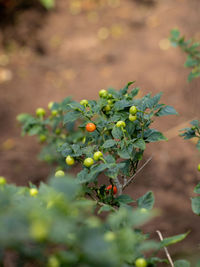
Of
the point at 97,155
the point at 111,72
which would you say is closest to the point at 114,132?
the point at 97,155

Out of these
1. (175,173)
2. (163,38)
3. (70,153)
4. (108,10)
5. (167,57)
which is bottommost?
(70,153)

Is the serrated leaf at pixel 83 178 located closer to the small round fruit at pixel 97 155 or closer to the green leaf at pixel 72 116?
the small round fruit at pixel 97 155

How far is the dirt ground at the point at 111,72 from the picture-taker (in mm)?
2289

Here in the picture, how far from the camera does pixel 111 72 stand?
141 inches

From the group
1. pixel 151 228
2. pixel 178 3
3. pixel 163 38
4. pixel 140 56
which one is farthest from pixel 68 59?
pixel 151 228

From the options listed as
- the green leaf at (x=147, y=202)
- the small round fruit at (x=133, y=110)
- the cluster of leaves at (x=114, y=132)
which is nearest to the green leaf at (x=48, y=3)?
the cluster of leaves at (x=114, y=132)

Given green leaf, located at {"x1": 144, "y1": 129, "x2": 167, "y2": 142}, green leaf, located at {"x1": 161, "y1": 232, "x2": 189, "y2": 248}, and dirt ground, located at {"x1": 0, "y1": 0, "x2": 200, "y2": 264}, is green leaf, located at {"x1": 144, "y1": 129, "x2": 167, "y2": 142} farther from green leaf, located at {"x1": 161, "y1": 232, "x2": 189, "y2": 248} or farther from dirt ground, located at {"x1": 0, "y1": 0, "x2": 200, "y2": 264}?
dirt ground, located at {"x1": 0, "y1": 0, "x2": 200, "y2": 264}

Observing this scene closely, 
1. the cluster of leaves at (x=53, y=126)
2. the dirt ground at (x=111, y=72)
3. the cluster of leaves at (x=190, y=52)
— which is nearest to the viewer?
the cluster of leaves at (x=53, y=126)

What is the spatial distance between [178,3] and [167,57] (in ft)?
4.42

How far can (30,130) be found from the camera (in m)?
1.66

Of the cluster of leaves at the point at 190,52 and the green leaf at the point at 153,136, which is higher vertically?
the cluster of leaves at the point at 190,52

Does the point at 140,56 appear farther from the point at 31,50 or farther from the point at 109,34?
the point at 31,50

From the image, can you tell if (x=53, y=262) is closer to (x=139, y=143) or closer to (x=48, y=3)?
(x=139, y=143)

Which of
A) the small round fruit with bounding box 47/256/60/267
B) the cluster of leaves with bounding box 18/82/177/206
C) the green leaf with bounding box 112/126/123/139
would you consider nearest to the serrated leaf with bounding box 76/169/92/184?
the cluster of leaves with bounding box 18/82/177/206
